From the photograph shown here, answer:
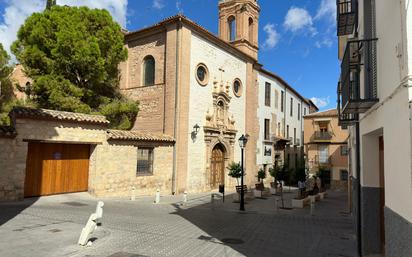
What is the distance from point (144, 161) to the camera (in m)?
17.8

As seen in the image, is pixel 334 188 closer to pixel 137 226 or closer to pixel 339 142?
pixel 339 142

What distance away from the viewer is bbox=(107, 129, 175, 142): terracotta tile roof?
15752mm

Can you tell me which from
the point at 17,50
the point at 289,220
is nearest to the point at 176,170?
the point at 289,220

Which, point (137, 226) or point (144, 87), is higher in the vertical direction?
point (144, 87)

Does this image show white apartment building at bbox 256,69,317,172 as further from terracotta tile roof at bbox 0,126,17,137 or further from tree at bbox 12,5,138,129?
terracotta tile roof at bbox 0,126,17,137

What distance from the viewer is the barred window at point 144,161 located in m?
17.4

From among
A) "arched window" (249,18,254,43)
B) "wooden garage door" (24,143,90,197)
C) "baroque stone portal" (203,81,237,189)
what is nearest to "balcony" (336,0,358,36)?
"wooden garage door" (24,143,90,197)

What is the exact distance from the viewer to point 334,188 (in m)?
30.8

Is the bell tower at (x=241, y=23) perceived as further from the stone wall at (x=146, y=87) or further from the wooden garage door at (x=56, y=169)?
the wooden garage door at (x=56, y=169)

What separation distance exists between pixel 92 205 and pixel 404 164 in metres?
12.1

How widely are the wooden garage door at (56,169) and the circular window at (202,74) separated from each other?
9.50m

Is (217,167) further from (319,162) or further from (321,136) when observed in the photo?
(321,136)

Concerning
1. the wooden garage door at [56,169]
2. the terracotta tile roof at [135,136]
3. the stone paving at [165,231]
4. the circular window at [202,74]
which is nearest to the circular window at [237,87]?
the circular window at [202,74]

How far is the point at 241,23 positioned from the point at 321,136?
46.9 ft
